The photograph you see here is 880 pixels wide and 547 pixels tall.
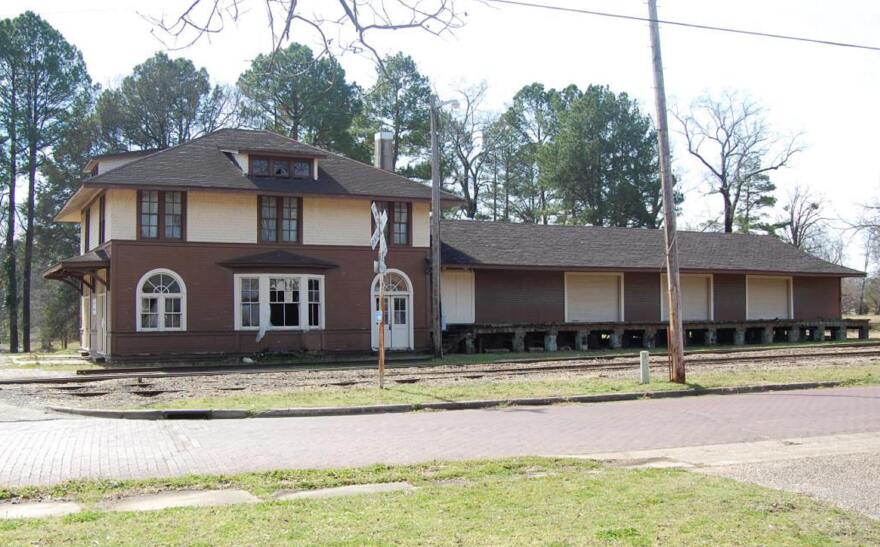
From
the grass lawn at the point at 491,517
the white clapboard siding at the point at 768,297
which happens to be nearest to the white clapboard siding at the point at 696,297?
the white clapboard siding at the point at 768,297

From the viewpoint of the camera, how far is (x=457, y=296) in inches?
1264

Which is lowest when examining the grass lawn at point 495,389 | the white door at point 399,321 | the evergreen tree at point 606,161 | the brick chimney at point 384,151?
the grass lawn at point 495,389

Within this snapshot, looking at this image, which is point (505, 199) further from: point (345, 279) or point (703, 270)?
point (345, 279)

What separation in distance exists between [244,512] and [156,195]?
2187cm

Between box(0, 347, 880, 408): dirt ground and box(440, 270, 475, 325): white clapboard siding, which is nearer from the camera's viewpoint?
box(0, 347, 880, 408): dirt ground

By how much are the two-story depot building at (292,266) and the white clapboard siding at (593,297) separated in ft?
0.17

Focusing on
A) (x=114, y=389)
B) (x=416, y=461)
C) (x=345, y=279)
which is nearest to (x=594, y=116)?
(x=345, y=279)

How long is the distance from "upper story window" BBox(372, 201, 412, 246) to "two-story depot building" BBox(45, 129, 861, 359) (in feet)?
0.17

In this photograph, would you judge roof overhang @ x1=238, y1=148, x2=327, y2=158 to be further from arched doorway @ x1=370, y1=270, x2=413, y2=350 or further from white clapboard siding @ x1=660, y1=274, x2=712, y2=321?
white clapboard siding @ x1=660, y1=274, x2=712, y2=321

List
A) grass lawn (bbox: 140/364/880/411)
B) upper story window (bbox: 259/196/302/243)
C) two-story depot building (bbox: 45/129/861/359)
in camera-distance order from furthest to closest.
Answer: upper story window (bbox: 259/196/302/243) < two-story depot building (bbox: 45/129/861/359) < grass lawn (bbox: 140/364/880/411)

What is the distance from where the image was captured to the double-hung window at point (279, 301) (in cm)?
2756

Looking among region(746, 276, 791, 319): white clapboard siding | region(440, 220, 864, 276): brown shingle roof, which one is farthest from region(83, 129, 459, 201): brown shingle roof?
region(746, 276, 791, 319): white clapboard siding

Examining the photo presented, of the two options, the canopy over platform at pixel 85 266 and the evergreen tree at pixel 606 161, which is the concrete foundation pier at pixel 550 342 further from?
the evergreen tree at pixel 606 161

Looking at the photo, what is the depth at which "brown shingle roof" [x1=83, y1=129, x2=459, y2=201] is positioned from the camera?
1051 inches
